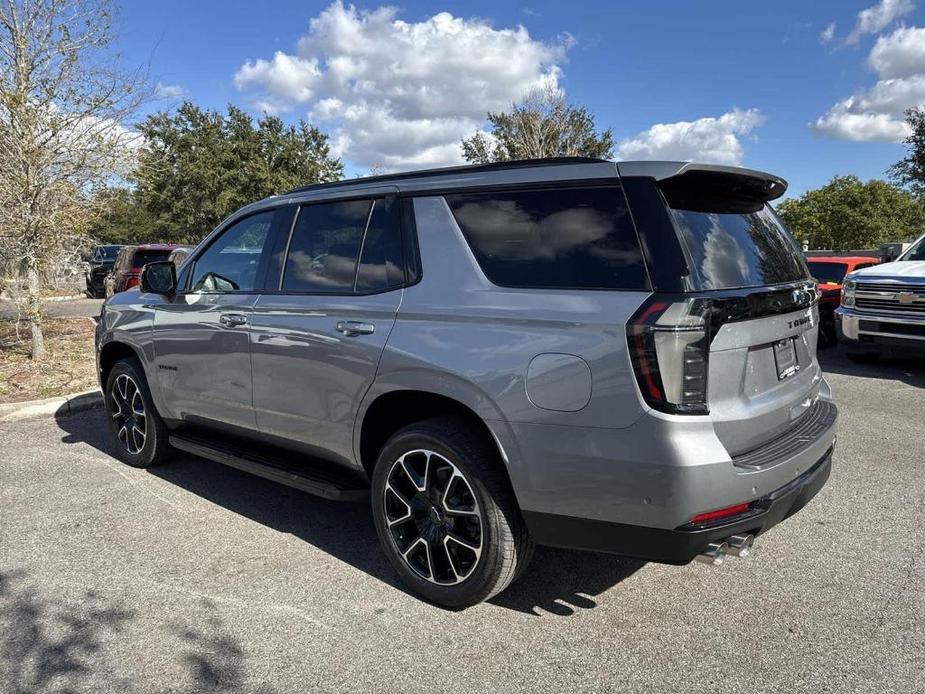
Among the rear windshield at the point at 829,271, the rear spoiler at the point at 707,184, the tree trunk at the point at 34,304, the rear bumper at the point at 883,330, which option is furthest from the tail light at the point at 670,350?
the rear windshield at the point at 829,271

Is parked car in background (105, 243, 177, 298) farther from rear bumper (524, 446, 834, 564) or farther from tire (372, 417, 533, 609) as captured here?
rear bumper (524, 446, 834, 564)

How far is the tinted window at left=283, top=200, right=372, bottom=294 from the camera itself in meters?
3.62

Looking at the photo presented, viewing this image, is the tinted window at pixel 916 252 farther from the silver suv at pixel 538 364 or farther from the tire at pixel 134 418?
the tire at pixel 134 418

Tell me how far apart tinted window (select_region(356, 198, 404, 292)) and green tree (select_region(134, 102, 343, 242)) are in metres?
32.7

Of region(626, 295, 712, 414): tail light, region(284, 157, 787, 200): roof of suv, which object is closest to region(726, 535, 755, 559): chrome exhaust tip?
region(626, 295, 712, 414): tail light

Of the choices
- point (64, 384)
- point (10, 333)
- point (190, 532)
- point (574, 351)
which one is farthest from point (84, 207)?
point (574, 351)

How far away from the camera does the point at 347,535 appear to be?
3.99m

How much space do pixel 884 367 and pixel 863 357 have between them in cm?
62

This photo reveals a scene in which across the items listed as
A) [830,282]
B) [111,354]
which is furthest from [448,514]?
[830,282]

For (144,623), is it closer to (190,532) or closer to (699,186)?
(190,532)

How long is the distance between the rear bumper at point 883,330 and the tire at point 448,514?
7.14 m

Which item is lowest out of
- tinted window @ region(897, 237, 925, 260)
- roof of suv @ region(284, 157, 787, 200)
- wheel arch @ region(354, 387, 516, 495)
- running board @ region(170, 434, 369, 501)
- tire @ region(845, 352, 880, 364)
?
tire @ region(845, 352, 880, 364)

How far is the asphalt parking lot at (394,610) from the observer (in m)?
2.64

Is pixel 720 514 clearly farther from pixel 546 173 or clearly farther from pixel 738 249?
pixel 546 173
